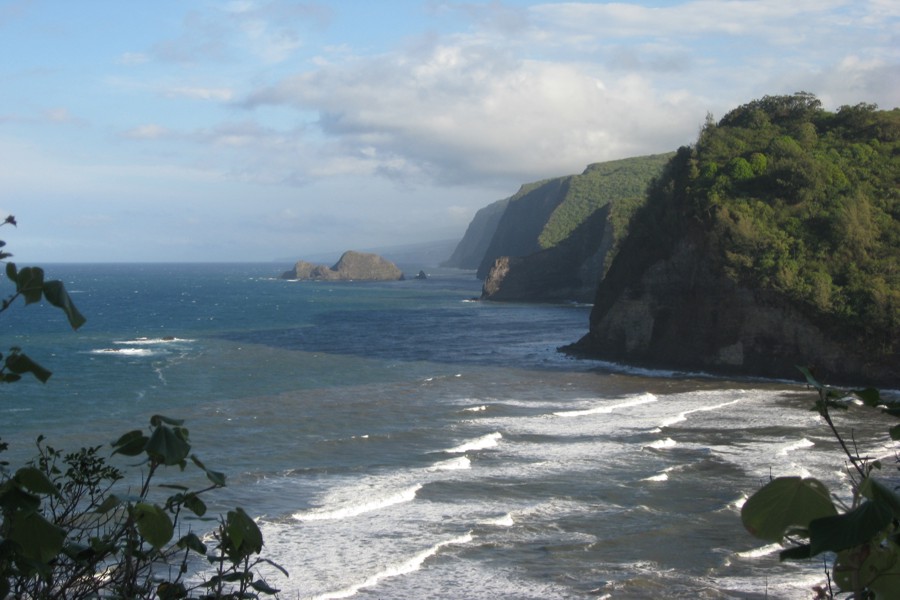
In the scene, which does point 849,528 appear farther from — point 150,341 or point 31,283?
point 150,341

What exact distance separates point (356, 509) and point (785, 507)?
16484 mm

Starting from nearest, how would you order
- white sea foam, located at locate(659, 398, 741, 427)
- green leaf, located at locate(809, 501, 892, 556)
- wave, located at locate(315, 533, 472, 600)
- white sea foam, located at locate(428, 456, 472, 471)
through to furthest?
green leaf, located at locate(809, 501, 892, 556) < wave, located at locate(315, 533, 472, 600) < white sea foam, located at locate(428, 456, 472, 471) < white sea foam, located at locate(659, 398, 741, 427)

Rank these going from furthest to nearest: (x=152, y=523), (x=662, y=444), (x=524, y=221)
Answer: (x=524, y=221)
(x=662, y=444)
(x=152, y=523)

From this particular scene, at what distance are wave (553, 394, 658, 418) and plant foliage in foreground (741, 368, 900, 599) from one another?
87.4ft

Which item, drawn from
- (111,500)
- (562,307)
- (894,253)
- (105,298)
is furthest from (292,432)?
(105,298)

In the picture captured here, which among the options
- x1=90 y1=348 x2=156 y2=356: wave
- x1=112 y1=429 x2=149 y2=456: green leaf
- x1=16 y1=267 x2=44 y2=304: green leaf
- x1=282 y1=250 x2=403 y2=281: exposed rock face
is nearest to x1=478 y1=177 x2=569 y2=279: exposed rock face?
x1=282 y1=250 x2=403 y2=281: exposed rock face

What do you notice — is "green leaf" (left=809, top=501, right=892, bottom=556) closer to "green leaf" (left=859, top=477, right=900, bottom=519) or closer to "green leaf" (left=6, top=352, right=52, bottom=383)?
"green leaf" (left=859, top=477, right=900, bottom=519)

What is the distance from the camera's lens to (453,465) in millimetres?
21953

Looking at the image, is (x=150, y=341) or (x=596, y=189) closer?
(x=150, y=341)

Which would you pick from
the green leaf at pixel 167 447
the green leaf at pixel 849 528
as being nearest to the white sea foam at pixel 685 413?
the green leaf at pixel 167 447

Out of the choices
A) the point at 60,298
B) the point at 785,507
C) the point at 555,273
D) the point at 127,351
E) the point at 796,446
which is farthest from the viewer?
the point at 555,273

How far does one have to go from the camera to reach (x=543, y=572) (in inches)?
575

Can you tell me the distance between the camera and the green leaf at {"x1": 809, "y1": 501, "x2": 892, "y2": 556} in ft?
7.13

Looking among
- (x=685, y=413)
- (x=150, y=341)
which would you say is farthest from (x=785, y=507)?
(x=150, y=341)
